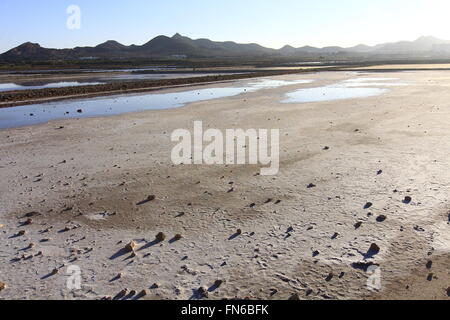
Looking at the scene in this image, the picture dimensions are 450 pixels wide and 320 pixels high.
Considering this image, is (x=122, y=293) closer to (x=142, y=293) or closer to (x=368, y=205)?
(x=142, y=293)

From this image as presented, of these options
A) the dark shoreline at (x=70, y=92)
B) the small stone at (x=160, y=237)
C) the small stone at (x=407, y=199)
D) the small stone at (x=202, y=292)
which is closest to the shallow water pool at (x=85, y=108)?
the dark shoreline at (x=70, y=92)

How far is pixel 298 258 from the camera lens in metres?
5.96

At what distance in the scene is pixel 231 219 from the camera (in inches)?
296

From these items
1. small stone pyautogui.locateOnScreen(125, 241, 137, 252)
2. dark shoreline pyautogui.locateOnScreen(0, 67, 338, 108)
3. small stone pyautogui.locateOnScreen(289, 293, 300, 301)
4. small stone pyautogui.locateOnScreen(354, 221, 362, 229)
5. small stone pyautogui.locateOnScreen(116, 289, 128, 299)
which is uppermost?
dark shoreline pyautogui.locateOnScreen(0, 67, 338, 108)

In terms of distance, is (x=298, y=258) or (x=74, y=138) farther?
(x=74, y=138)

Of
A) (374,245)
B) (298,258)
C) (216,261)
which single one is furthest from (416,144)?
(216,261)

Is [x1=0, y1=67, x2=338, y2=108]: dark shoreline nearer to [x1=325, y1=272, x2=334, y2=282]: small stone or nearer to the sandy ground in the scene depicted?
the sandy ground

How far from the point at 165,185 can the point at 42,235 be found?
3271 mm

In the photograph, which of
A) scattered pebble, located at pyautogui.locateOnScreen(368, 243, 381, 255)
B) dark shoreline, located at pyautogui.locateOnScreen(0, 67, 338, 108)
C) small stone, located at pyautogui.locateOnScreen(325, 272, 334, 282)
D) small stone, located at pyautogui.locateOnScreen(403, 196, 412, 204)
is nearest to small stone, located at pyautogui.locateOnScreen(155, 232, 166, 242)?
small stone, located at pyautogui.locateOnScreen(325, 272, 334, 282)

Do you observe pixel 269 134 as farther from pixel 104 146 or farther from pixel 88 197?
pixel 88 197

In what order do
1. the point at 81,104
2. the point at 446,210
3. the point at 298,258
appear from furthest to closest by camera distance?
the point at 81,104 → the point at 446,210 → the point at 298,258

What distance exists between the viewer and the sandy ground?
541 centimetres

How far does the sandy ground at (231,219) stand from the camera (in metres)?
5.41

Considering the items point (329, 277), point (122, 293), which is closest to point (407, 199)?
point (329, 277)
